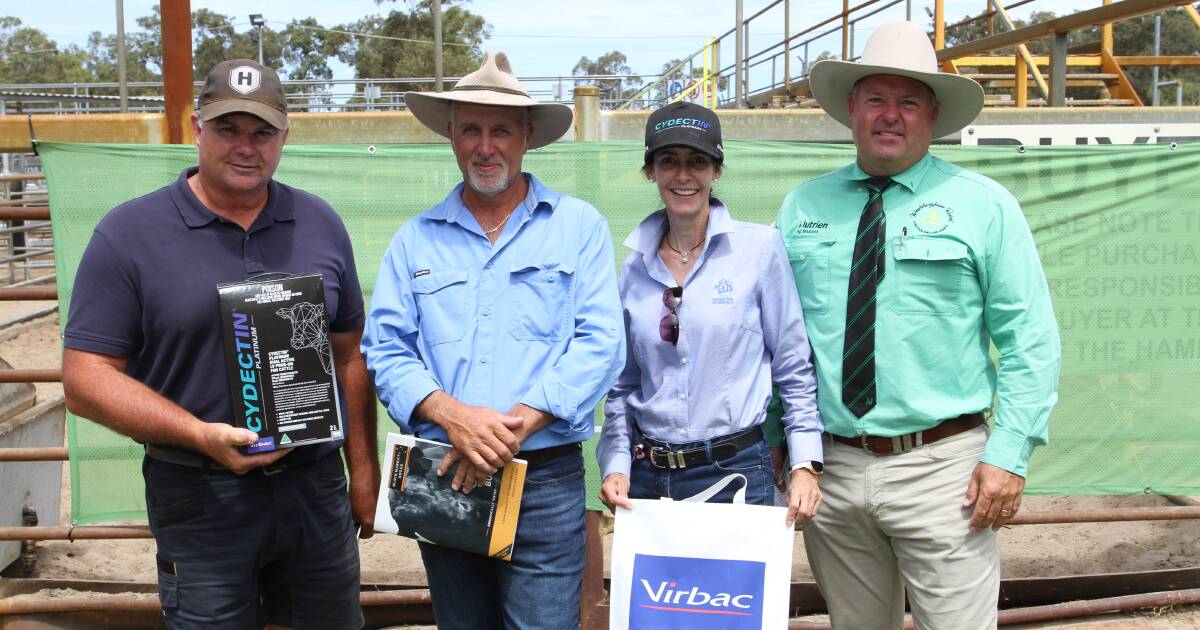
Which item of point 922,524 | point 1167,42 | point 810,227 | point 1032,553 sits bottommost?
point 1032,553

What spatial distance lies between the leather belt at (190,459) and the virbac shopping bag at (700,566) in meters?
0.92

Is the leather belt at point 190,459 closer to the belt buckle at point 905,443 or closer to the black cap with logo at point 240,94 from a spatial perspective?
the black cap with logo at point 240,94

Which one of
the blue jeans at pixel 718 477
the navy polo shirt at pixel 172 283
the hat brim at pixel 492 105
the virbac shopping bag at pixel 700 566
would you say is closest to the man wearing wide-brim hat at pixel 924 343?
the blue jeans at pixel 718 477

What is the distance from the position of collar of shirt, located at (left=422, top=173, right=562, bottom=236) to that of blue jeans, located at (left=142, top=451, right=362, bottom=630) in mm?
762

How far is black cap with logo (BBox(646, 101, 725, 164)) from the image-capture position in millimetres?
2555

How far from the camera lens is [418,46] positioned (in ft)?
158

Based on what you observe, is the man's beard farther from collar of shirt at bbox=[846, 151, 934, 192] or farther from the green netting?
the green netting

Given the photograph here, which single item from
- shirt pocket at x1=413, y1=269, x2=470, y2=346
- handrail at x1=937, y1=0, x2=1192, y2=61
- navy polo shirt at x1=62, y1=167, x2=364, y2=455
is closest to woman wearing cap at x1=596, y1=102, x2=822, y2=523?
shirt pocket at x1=413, y1=269, x2=470, y2=346

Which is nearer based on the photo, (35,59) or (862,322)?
(862,322)

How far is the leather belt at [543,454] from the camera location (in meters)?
2.55

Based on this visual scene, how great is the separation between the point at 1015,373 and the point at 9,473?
4496 mm

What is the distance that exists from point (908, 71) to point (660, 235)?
798 mm

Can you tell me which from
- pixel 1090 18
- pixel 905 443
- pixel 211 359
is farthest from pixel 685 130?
pixel 1090 18

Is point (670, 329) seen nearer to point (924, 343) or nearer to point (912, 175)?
point (924, 343)
